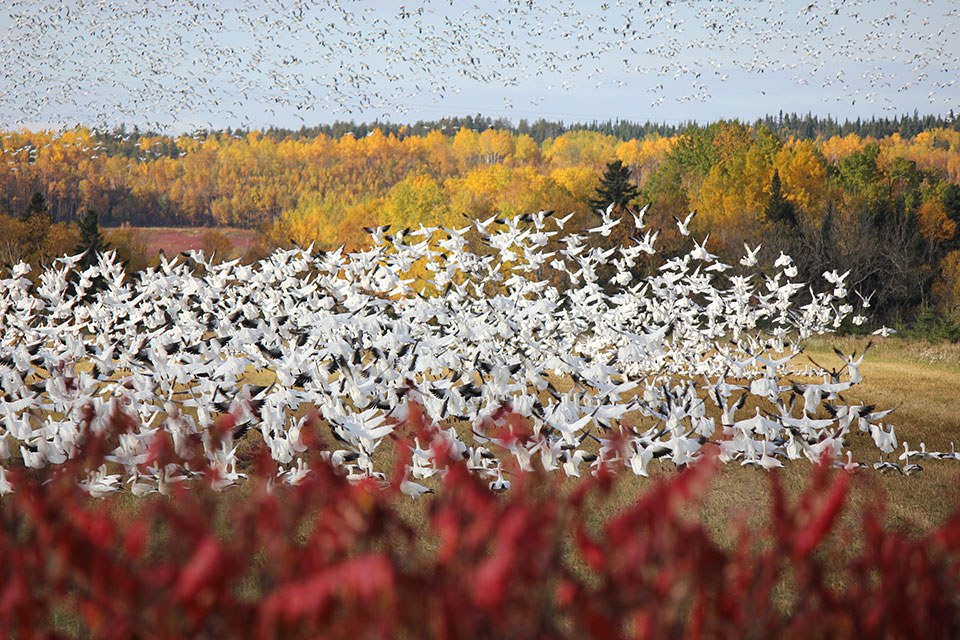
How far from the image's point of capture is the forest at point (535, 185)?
125 ft

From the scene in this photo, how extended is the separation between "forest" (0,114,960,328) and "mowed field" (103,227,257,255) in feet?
9.91

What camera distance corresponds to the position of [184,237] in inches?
3991

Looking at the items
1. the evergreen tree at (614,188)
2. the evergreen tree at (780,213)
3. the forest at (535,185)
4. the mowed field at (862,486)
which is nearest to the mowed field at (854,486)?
the mowed field at (862,486)

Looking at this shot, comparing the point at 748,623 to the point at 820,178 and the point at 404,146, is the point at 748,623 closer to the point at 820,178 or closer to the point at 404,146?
the point at 820,178

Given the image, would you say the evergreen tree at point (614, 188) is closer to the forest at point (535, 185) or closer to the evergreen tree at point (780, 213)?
the forest at point (535, 185)

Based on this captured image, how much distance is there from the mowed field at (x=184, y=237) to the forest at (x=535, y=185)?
3.02 metres

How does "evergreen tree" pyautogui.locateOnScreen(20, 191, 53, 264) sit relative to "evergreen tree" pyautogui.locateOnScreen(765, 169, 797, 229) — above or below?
below

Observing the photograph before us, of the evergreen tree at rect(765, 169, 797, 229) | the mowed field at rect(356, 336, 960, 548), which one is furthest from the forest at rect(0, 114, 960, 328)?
the mowed field at rect(356, 336, 960, 548)

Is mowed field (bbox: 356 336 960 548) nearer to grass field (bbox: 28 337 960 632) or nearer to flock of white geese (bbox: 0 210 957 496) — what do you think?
grass field (bbox: 28 337 960 632)

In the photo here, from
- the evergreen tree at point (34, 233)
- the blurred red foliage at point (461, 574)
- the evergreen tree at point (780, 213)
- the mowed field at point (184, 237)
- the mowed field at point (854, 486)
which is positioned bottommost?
the mowed field at point (184, 237)

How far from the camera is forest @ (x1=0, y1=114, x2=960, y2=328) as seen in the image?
3816cm

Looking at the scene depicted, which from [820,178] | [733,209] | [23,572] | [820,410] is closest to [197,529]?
[23,572]

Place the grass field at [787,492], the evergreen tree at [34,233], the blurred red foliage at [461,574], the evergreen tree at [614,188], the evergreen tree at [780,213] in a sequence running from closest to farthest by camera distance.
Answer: the blurred red foliage at [461,574] < the grass field at [787,492] < the evergreen tree at [780,213] < the evergreen tree at [614,188] < the evergreen tree at [34,233]

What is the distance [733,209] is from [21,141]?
98.7 meters
